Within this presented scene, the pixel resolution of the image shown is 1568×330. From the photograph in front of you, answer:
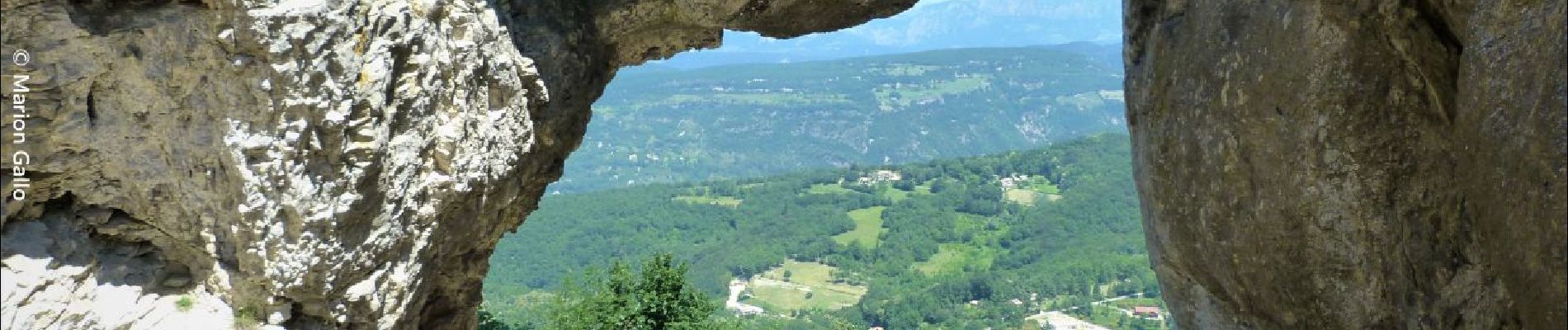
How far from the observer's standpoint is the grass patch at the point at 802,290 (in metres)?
85.9

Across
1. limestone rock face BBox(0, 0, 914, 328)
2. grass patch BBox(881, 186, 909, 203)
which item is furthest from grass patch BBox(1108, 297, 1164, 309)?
limestone rock face BBox(0, 0, 914, 328)

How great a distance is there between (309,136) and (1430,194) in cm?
933

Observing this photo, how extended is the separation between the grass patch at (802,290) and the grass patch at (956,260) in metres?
7.75

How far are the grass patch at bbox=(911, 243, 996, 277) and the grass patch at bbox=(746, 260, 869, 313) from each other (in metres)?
7.75

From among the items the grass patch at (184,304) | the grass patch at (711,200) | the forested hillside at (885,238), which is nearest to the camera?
the grass patch at (184,304)

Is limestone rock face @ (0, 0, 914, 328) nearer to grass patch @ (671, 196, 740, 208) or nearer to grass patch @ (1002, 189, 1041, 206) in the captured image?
grass patch @ (1002, 189, 1041, 206)

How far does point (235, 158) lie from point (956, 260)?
3691 inches

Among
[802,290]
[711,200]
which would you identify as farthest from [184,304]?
[711,200]

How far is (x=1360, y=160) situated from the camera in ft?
33.4

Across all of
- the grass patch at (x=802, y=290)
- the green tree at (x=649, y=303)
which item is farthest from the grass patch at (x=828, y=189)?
the green tree at (x=649, y=303)

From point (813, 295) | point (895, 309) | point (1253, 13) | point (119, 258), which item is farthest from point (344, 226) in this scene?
point (813, 295)

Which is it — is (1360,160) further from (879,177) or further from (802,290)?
(879,177)

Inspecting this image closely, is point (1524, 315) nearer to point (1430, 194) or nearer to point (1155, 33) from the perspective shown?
point (1430, 194)

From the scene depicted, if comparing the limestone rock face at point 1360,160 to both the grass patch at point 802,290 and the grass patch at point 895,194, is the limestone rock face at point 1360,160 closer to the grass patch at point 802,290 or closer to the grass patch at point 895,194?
the grass patch at point 802,290
